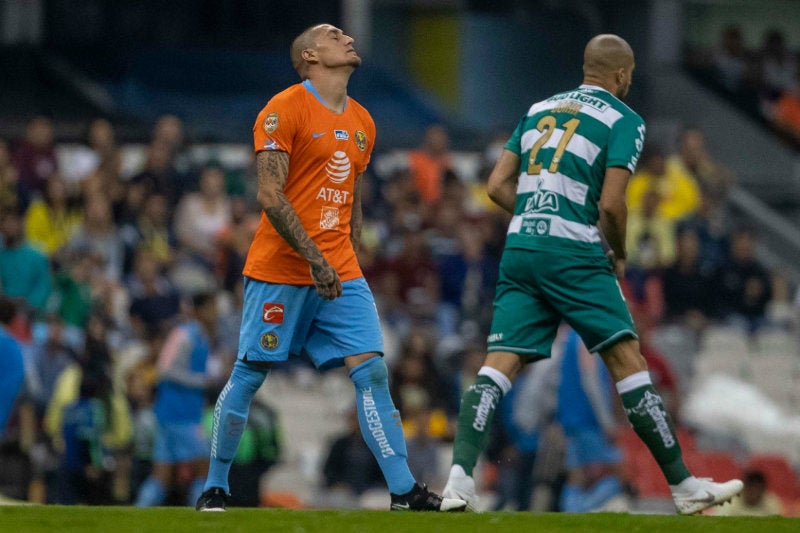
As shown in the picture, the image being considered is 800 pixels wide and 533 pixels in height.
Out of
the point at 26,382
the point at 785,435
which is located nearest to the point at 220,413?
the point at 26,382

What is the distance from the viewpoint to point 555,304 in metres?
8.62

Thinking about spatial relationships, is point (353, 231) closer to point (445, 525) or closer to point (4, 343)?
point (445, 525)

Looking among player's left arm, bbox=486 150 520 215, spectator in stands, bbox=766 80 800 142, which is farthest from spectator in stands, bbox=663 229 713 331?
player's left arm, bbox=486 150 520 215

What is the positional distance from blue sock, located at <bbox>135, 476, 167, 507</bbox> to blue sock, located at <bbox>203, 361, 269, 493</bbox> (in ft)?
18.1

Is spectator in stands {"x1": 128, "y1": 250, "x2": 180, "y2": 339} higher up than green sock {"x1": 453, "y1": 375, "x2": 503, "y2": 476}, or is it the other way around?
green sock {"x1": 453, "y1": 375, "x2": 503, "y2": 476}

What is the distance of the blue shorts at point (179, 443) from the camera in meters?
13.9

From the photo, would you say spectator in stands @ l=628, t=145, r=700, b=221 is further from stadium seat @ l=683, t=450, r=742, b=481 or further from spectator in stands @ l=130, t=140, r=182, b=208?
spectator in stands @ l=130, t=140, r=182, b=208

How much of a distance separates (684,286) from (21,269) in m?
7.12

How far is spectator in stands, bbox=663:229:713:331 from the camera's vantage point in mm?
18297

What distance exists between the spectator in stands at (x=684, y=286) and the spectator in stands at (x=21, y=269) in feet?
21.9

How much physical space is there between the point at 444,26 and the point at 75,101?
279 inches

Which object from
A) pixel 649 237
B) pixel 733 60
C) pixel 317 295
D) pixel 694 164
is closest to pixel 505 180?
pixel 317 295

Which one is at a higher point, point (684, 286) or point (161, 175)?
point (161, 175)

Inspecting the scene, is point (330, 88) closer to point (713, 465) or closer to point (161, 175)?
point (713, 465)
